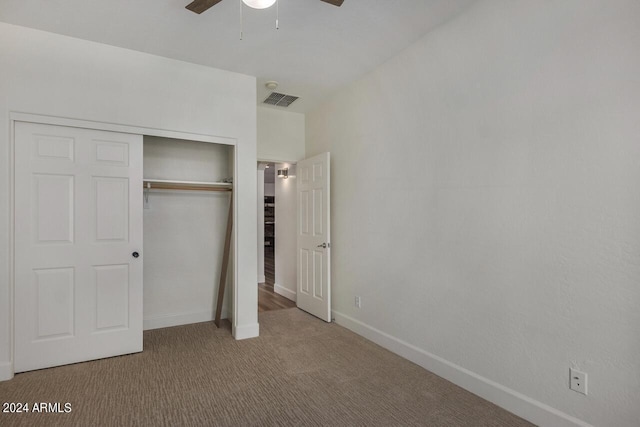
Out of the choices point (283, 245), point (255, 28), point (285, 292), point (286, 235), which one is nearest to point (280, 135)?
point (286, 235)

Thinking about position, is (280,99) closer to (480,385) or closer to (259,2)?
(259,2)

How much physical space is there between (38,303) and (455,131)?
3774 millimetres

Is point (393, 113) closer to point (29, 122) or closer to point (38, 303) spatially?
point (29, 122)

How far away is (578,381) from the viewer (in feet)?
6.39

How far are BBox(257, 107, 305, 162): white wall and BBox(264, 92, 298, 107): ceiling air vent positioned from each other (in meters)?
0.22

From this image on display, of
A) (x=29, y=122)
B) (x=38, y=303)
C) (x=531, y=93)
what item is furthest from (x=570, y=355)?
(x=29, y=122)

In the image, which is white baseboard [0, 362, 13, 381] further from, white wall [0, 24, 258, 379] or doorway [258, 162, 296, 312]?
doorway [258, 162, 296, 312]

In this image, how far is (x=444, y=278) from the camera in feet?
9.15

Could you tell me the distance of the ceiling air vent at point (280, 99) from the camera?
427 centimetres

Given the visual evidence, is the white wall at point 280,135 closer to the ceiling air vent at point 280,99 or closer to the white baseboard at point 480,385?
the ceiling air vent at point 280,99

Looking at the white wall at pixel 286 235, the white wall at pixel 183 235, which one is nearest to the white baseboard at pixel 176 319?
the white wall at pixel 183 235

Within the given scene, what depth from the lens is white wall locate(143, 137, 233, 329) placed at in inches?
154

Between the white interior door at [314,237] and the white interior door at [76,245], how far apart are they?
202 cm

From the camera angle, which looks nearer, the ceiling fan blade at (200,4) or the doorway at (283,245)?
the ceiling fan blade at (200,4)
